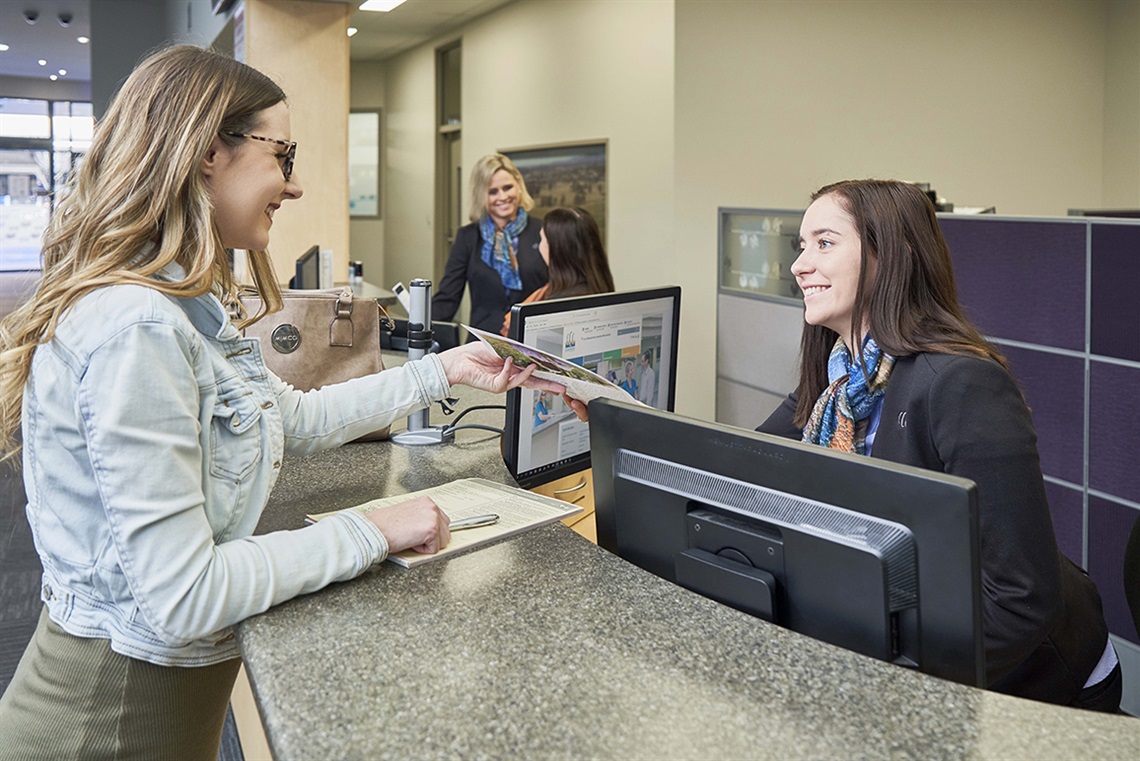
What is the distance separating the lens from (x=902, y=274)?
1.63 m

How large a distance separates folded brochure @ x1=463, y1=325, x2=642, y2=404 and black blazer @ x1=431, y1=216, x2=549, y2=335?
9.26 feet

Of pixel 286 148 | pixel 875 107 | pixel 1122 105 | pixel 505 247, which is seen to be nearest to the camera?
pixel 286 148

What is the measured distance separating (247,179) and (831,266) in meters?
0.98

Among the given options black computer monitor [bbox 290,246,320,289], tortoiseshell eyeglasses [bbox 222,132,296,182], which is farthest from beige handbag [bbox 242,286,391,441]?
black computer monitor [bbox 290,246,320,289]

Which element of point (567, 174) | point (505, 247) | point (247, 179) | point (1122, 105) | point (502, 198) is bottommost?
point (247, 179)

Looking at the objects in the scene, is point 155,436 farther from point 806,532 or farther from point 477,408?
point 477,408

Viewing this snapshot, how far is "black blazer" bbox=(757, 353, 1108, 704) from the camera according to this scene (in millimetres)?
1351

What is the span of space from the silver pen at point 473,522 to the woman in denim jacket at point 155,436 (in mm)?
79

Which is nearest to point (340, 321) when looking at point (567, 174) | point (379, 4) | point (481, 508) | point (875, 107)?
point (481, 508)

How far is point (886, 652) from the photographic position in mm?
1021

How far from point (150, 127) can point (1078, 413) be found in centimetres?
291

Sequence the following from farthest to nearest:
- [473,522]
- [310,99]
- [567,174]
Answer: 1. [567,174]
2. [310,99]
3. [473,522]

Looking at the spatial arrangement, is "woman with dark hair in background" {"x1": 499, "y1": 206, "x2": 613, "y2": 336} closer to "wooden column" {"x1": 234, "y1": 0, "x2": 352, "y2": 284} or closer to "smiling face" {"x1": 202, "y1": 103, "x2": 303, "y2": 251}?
"wooden column" {"x1": 234, "y1": 0, "x2": 352, "y2": 284}

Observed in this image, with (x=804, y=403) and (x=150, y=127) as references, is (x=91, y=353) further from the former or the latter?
(x=804, y=403)
